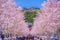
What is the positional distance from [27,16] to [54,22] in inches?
297

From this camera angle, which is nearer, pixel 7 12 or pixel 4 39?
pixel 7 12

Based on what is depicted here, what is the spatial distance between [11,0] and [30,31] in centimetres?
481

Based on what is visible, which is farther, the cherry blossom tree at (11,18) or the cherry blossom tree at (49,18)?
the cherry blossom tree at (49,18)

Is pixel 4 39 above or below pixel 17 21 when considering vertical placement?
below

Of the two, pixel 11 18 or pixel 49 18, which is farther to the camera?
pixel 11 18

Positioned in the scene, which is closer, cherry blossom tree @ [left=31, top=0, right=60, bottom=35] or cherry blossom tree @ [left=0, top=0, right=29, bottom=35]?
cherry blossom tree @ [left=0, top=0, right=29, bottom=35]

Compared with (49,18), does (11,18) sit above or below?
above

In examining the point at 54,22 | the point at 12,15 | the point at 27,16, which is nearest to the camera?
the point at 54,22

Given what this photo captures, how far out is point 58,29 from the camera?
50.3 feet

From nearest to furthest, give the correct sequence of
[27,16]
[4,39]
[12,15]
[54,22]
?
[54,22] → [12,15] → [4,39] → [27,16]

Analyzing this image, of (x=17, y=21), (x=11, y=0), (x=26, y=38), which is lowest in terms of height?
(x=26, y=38)

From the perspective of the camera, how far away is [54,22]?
48.3 ft

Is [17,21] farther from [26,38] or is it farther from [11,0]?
[26,38]

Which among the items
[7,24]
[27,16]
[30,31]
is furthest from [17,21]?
[27,16]
